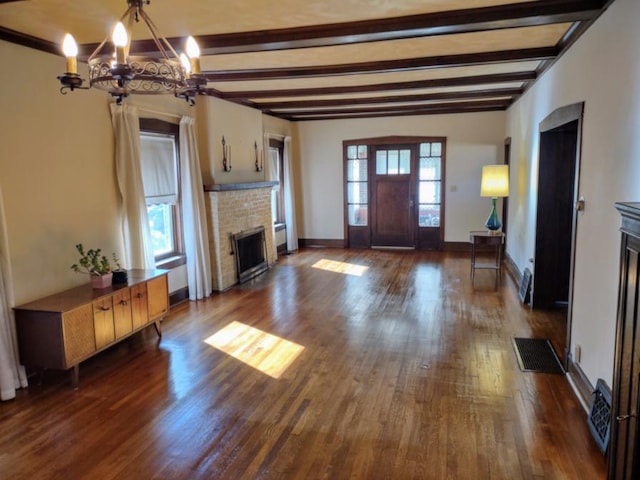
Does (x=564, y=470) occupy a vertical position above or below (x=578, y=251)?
below

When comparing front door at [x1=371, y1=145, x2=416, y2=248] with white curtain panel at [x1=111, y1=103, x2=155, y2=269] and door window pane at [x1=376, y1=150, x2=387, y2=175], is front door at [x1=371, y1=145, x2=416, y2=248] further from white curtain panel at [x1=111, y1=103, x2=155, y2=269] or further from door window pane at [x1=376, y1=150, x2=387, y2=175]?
white curtain panel at [x1=111, y1=103, x2=155, y2=269]

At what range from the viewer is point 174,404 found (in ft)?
10.5

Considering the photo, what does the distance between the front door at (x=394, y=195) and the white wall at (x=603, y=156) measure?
4917mm

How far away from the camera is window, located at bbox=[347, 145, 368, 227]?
9.19m

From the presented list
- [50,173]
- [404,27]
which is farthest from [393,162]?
[50,173]

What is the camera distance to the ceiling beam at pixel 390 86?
5379 mm

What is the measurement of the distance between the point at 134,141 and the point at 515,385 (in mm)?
4164

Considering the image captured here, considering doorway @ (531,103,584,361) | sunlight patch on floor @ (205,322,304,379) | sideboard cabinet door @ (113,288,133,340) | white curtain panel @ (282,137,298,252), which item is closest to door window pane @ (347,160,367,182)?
white curtain panel @ (282,137,298,252)

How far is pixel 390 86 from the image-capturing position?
5.81m

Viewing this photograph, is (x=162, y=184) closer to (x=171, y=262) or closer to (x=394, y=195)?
(x=171, y=262)

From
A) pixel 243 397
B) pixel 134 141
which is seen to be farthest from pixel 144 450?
pixel 134 141

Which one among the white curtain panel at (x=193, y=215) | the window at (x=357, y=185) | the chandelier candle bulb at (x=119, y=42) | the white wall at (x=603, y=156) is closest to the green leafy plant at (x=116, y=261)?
the white curtain panel at (x=193, y=215)

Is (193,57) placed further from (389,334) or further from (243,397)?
(389,334)

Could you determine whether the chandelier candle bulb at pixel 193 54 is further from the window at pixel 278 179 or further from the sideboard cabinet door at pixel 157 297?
the window at pixel 278 179
